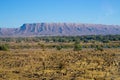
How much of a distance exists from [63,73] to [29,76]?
3011 mm

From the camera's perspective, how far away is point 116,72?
79.3ft

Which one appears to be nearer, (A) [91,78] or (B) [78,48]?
(A) [91,78]

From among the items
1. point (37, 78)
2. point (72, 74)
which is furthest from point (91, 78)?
point (37, 78)

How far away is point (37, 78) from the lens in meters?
22.0

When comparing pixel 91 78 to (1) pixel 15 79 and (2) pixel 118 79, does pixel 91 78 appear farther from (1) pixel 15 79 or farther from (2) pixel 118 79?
(1) pixel 15 79

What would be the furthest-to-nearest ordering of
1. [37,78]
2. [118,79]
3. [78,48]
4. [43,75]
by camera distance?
[78,48]
[43,75]
[37,78]
[118,79]

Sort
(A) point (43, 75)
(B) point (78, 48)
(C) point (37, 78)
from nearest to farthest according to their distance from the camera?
(C) point (37, 78)
(A) point (43, 75)
(B) point (78, 48)

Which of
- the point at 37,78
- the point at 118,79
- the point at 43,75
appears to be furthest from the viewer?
the point at 43,75

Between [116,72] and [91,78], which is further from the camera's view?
[116,72]

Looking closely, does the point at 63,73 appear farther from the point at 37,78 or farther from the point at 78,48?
the point at 78,48

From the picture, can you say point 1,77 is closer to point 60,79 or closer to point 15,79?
point 15,79

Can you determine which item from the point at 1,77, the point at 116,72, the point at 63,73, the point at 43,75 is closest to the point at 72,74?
the point at 63,73

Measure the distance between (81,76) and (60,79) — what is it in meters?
2.04

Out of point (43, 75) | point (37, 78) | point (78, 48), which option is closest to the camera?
point (37, 78)
